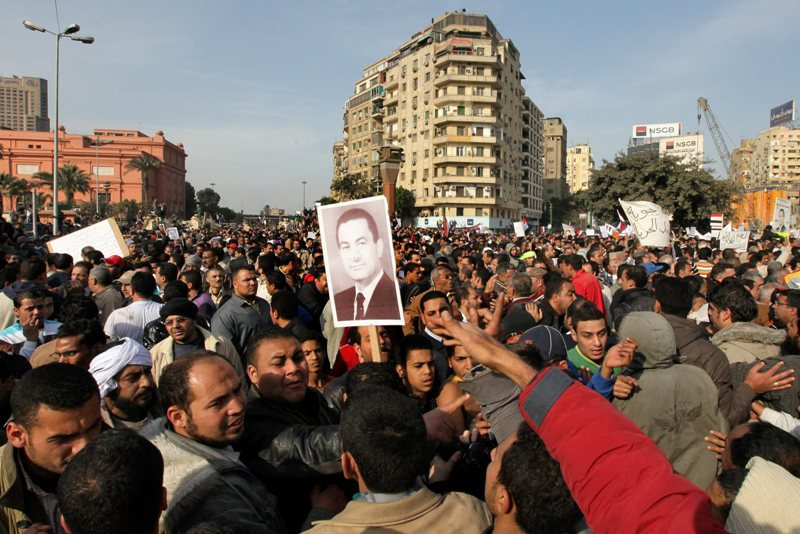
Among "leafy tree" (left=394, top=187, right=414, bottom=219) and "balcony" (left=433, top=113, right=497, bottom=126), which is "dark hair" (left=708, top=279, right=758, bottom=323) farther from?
"balcony" (left=433, top=113, right=497, bottom=126)

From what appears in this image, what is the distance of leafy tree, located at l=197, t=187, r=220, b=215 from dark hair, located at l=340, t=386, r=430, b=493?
406 ft

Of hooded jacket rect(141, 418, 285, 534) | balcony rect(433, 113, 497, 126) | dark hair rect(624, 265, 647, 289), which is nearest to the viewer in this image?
hooded jacket rect(141, 418, 285, 534)

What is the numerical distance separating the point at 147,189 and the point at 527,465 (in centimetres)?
10220

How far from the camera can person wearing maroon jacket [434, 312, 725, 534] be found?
1.23m

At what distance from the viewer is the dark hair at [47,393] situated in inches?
95.4

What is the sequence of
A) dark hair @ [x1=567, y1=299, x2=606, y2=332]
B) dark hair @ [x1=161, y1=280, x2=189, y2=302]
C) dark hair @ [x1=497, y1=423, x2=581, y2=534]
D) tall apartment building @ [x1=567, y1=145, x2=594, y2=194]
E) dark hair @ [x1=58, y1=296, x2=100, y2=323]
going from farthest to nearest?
tall apartment building @ [x1=567, y1=145, x2=594, y2=194] < dark hair @ [x1=161, y1=280, x2=189, y2=302] < dark hair @ [x1=58, y1=296, x2=100, y2=323] < dark hair @ [x1=567, y1=299, x2=606, y2=332] < dark hair @ [x1=497, y1=423, x2=581, y2=534]

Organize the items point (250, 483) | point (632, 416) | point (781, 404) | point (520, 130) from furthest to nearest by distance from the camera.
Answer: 1. point (520, 130)
2. point (781, 404)
3. point (632, 416)
4. point (250, 483)

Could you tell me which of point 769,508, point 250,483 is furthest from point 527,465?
point 250,483

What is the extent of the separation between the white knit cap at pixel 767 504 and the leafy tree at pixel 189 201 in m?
124

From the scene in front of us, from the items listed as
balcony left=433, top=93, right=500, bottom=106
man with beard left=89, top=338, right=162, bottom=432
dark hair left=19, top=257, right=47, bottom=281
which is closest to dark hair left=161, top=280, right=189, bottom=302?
dark hair left=19, top=257, right=47, bottom=281

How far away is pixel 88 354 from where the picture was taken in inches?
153

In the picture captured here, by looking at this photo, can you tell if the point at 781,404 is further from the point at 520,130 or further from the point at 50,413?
the point at 520,130

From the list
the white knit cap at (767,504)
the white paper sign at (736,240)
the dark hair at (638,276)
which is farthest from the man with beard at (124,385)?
the white paper sign at (736,240)

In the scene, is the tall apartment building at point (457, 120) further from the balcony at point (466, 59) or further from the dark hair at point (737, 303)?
the dark hair at point (737, 303)
